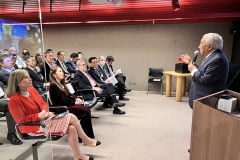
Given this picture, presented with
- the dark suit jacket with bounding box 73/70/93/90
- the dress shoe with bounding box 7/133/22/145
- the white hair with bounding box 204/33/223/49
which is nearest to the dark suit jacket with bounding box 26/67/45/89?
the dark suit jacket with bounding box 73/70/93/90

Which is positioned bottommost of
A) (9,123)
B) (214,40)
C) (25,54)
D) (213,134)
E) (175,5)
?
(9,123)

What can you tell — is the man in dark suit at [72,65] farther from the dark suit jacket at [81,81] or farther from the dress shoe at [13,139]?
the dress shoe at [13,139]

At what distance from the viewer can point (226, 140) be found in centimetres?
125

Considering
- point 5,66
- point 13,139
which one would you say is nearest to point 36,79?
point 5,66

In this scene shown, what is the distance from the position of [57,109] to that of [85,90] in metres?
1.09

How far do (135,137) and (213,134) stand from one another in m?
1.78

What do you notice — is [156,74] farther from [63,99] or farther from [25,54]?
[63,99]

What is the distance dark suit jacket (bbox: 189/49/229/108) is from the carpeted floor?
976 millimetres

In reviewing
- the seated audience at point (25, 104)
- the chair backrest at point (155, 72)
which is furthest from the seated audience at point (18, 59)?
the chair backrest at point (155, 72)

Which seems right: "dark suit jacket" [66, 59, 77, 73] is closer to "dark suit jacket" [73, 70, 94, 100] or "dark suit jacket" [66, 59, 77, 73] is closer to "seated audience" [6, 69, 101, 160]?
"dark suit jacket" [73, 70, 94, 100]

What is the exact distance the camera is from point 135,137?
2.99 m

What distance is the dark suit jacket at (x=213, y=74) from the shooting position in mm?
2082

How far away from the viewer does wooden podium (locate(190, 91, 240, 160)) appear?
119 cm

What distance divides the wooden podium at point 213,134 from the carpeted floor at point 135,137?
40.7 inches
